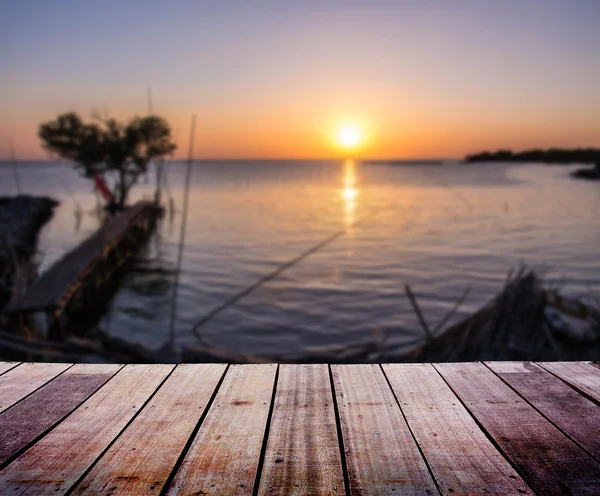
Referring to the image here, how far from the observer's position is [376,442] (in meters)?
2.04

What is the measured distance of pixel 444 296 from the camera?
1362cm

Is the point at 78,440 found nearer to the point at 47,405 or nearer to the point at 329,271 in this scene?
the point at 47,405

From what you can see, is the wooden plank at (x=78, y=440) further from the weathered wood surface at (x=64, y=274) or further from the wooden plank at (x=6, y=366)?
the weathered wood surface at (x=64, y=274)

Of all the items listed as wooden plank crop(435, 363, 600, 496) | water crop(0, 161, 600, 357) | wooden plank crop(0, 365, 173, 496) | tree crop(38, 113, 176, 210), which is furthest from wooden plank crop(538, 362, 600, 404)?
tree crop(38, 113, 176, 210)

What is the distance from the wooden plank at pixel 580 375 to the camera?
2.61 m

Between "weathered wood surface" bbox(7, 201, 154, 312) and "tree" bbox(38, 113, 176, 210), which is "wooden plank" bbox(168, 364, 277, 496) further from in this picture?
"tree" bbox(38, 113, 176, 210)

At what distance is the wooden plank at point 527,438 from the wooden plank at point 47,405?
1782mm

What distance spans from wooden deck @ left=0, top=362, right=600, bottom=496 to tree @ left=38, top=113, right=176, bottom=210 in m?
26.6

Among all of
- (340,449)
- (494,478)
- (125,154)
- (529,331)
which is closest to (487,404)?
(494,478)

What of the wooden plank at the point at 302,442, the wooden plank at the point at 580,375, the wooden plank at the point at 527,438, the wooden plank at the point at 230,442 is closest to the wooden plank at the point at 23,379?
the wooden plank at the point at 230,442

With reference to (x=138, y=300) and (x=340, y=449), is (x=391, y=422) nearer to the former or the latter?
(x=340, y=449)

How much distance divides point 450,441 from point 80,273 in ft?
34.4

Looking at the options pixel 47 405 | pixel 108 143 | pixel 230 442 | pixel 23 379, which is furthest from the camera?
pixel 108 143

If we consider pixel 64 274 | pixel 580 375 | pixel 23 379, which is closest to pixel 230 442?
pixel 23 379
